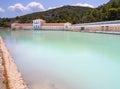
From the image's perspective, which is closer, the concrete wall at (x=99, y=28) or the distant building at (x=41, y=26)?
the concrete wall at (x=99, y=28)

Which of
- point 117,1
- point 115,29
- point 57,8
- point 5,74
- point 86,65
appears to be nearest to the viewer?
point 5,74

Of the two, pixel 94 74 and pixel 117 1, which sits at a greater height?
pixel 117 1

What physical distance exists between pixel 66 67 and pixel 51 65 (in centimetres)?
70

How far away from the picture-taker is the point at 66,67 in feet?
23.1

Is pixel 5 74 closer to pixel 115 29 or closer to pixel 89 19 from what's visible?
pixel 115 29

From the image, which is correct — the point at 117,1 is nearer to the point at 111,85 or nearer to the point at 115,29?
the point at 115,29

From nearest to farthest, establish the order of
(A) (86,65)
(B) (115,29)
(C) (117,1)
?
(A) (86,65) < (B) (115,29) < (C) (117,1)

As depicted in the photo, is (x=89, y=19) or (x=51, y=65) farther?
(x=89, y=19)

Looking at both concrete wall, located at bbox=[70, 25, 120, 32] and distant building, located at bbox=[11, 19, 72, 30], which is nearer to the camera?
concrete wall, located at bbox=[70, 25, 120, 32]

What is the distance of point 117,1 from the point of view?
1624 inches

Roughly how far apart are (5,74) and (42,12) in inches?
4147

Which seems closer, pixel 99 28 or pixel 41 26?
pixel 99 28

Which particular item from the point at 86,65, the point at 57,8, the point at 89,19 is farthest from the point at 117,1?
the point at 57,8

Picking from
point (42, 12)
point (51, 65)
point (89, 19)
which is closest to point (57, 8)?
point (42, 12)
